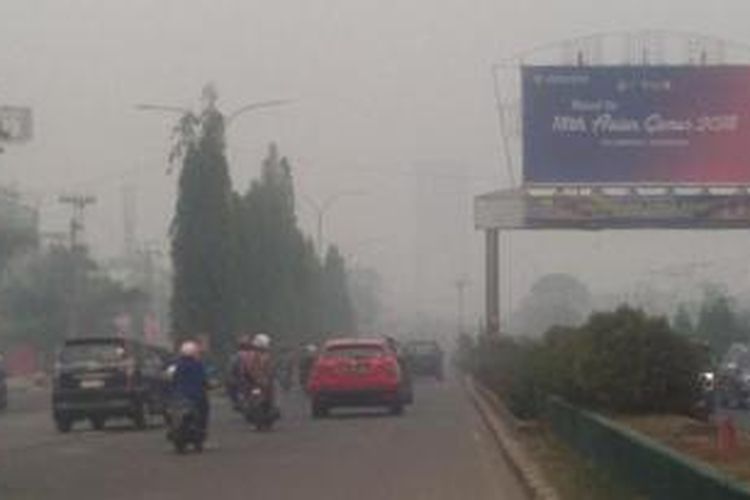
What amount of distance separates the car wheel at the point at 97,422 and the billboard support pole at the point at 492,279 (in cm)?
2350

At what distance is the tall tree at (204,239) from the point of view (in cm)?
6850

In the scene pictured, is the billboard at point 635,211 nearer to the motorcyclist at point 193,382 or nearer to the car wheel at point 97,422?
the car wheel at point 97,422

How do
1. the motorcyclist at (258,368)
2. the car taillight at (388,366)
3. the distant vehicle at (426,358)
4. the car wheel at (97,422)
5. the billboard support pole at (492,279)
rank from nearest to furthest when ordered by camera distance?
the motorcyclist at (258,368), the car wheel at (97,422), the car taillight at (388,366), the billboard support pole at (492,279), the distant vehicle at (426,358)

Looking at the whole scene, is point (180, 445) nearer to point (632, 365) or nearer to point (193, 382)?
point (193, 382)

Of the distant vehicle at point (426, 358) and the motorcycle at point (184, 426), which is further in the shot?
the distant vehicle at point (426, 358)

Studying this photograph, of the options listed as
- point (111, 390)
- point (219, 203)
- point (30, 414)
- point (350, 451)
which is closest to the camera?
point (350, 451)

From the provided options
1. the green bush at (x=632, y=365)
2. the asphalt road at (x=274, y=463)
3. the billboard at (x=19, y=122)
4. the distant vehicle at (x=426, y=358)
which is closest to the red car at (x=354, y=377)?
the asphalt road at (x=274, y=463)

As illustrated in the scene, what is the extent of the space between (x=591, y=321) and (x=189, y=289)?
43.4m

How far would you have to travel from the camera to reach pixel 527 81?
54.6 meters

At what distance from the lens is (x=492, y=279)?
2682 inches

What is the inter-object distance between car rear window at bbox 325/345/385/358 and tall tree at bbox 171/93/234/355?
24883 millimetres

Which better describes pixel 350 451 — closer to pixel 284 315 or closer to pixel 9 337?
pixel 284 315

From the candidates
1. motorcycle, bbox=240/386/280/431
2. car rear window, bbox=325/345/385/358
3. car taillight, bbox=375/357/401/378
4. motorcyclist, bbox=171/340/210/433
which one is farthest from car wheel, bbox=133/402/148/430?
motorcyclist, bbox=171/340/210/433

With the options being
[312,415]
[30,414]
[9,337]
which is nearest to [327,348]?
[312,415]
